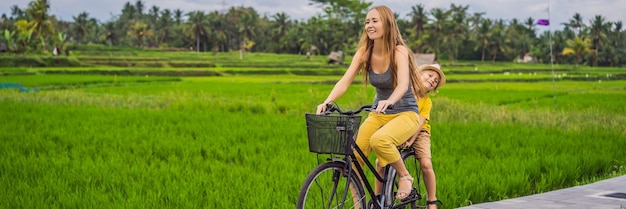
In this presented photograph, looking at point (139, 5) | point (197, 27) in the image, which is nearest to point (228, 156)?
point (197, 27)

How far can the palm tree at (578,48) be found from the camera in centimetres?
4159

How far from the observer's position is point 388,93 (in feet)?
11.7

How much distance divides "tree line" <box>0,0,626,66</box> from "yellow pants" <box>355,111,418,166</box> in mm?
49470

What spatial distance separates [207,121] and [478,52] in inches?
2076

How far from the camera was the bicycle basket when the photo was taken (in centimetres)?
314

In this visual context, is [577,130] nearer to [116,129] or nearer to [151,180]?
[116,129]

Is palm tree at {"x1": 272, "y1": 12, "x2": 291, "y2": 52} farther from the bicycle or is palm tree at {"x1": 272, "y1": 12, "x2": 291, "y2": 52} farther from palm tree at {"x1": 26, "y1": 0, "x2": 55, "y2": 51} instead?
the bicycle

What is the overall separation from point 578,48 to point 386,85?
4165cm

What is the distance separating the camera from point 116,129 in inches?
411

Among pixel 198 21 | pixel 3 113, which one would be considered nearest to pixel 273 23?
pixel 198 21

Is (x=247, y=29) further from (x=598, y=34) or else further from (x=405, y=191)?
(x=405, y=191)

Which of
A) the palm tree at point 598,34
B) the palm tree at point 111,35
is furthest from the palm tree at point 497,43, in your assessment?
the palm tree at point 111,35

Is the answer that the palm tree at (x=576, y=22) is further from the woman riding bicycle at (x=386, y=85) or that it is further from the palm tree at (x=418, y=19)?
the woman riding bicycle at (x=386, y=85)

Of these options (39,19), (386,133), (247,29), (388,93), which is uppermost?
(39,19)
